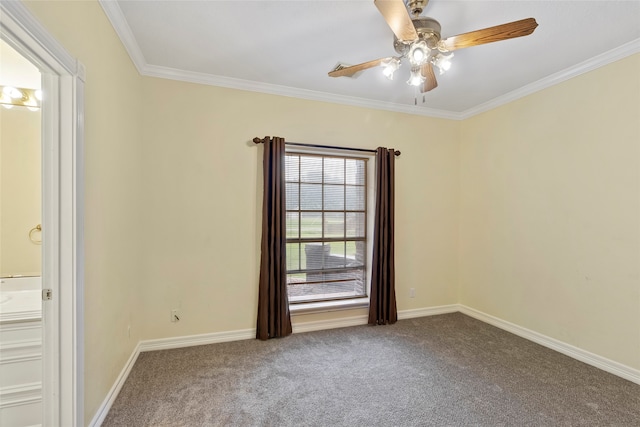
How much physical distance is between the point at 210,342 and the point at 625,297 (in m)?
3.65

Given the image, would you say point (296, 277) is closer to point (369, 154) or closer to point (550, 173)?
point (369, 154)

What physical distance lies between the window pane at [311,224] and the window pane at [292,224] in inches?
2.3

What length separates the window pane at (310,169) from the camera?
10.9 feet

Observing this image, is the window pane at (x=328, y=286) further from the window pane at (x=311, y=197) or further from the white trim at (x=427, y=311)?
the window pane at (x=311, y=197)

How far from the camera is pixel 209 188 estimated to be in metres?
2.90

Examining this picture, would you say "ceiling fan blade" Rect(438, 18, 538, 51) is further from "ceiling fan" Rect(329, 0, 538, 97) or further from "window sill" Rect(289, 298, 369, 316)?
"window sill" Rect(289, 298, 369, 316)

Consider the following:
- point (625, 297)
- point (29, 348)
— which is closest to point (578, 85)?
point (625, 297)

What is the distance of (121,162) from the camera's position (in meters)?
2.17

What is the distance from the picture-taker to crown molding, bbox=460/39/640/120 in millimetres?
2309

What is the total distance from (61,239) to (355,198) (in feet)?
9.10

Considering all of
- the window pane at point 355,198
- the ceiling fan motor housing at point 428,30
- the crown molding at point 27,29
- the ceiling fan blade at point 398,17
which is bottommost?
the window pane at point 355,198

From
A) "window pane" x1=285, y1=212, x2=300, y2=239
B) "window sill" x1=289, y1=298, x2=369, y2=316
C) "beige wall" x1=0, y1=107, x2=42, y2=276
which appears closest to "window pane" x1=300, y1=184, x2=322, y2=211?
"window pane" x1=285, y1=212, x2=300, y2=239

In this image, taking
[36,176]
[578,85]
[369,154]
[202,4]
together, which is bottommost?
[36,176]

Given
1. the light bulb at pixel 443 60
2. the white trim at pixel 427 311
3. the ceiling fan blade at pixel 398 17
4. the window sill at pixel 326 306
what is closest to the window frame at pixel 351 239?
the window sill at pixel 326 306
